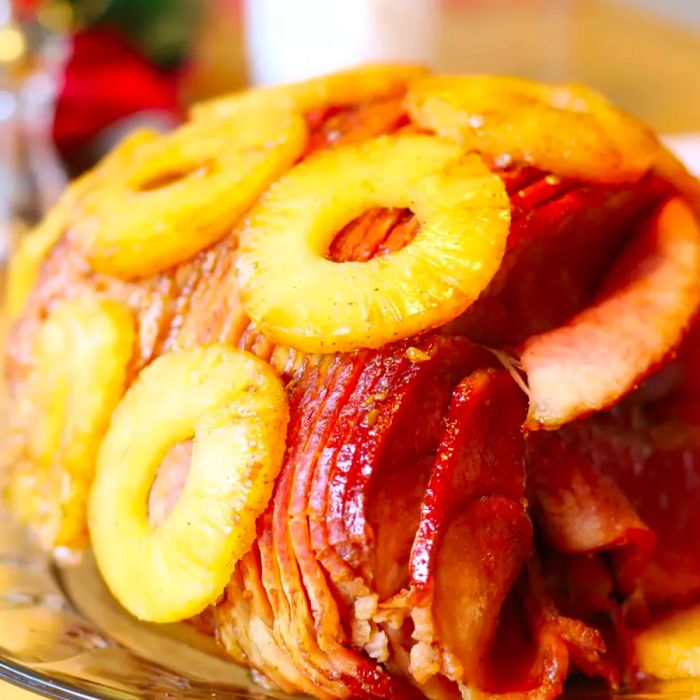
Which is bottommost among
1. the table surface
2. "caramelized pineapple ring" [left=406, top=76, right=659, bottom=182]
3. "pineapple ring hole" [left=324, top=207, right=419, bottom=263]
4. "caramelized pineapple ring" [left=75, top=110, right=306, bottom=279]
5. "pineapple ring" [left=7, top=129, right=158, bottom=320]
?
the table surface

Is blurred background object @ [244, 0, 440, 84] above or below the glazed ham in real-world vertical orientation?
below

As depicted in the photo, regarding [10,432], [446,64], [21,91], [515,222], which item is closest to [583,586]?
[515,222]

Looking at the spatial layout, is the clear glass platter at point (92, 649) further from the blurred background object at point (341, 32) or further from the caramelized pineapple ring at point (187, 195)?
the blurred background object at point (341, 32)

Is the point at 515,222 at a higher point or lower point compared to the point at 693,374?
higher

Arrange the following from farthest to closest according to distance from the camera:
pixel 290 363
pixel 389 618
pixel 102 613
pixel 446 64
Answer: pixel 446 64, pixel 102 613, pixel 290 363, pixel 389 618

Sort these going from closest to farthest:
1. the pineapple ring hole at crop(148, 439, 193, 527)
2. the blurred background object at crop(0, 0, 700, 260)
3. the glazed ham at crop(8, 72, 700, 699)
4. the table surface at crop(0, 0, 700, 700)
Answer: the glazed ham at crop(8, 72, 700, 699) < the pineapple ring hole at crop(148, 439, 193, 527) < the blurred background object at crop(0, 0, 700, 260) < the table surface at crop(0, 0, 700, 700)

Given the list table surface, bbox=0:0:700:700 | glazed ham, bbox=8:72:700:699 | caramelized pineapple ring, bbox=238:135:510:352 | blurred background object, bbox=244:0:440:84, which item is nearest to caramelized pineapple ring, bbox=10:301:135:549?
glazed ham, bbox=8:72:700:699

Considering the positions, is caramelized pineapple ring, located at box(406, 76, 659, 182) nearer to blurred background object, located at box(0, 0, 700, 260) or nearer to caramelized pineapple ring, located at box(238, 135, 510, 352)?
caramelized pineapple ring, located at box(238, 135, 510, 352)

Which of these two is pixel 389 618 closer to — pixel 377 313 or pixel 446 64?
pixel 377 313

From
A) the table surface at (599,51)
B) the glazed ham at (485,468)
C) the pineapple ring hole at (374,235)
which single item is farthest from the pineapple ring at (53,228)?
the table surface at (599,51)
